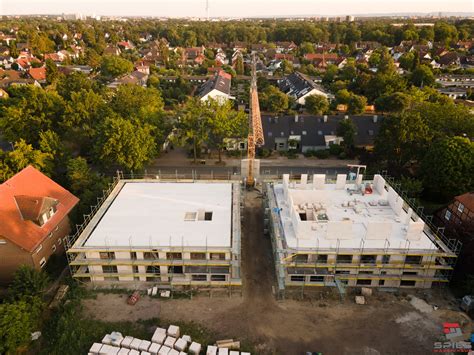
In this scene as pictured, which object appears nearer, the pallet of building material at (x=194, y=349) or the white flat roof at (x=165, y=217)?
the pallet of building material at (x=194, y=349)

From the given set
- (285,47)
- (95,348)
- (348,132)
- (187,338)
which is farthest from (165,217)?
(285,47)

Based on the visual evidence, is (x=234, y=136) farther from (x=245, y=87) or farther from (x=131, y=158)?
(x=245, y=87)

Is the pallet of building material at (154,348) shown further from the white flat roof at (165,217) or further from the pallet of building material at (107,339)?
the white flat roof at (165,217)

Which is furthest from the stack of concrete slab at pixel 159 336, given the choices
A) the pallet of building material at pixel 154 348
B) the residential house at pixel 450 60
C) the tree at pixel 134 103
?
the residential house at pixel 450 60

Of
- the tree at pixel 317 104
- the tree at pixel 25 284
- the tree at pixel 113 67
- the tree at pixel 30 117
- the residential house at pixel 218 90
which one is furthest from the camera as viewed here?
the tree at pixel 113 67

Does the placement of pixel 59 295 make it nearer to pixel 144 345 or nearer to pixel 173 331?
pixel 144 345

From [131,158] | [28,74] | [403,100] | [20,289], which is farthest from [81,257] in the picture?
[28,74]
